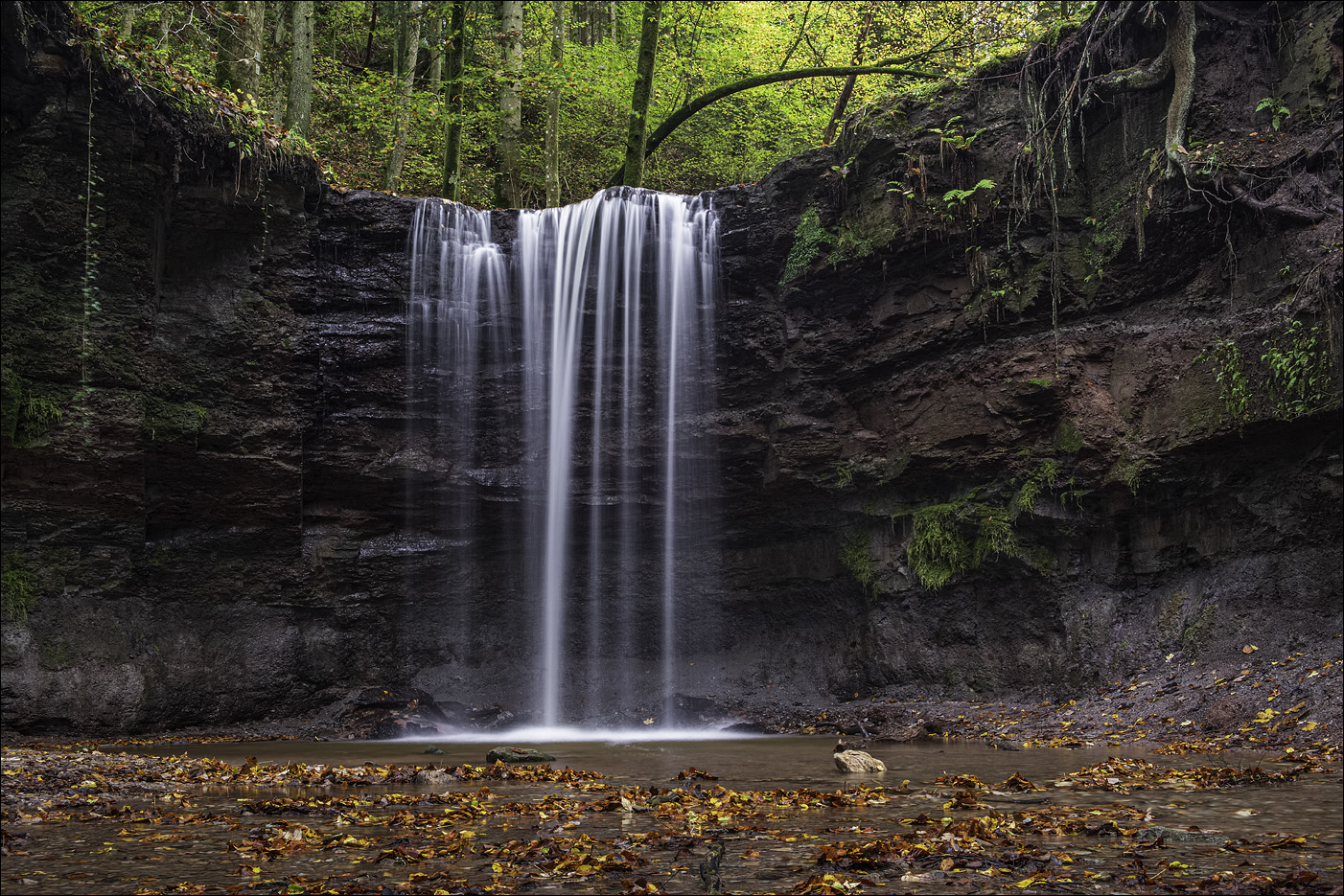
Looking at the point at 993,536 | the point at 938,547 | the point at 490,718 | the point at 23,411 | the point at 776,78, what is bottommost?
the point at 490,718

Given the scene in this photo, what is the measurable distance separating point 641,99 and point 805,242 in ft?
14.1

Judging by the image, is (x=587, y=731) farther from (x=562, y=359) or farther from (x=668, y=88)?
(x=668, y=88)

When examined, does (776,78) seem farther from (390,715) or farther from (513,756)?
(513,756)

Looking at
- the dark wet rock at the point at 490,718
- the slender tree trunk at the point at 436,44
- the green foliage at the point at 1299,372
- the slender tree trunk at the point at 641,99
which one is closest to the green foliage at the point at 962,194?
the green foliage at the point at 1299,372

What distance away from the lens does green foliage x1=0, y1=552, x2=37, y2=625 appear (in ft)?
35.9

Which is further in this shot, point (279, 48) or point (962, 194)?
point (279, 48)

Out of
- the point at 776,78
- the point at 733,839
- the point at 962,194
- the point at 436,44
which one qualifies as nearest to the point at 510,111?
the point at 436,44

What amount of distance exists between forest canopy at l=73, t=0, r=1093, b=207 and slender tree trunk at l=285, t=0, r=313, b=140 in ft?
0.10

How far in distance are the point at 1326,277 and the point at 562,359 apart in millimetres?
9257

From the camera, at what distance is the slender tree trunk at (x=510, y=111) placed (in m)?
16.7

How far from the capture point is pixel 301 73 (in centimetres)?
1366

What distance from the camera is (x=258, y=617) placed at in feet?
41.7

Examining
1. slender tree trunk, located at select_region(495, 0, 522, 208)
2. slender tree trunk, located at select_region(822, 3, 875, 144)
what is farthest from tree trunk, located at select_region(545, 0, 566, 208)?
slender tree trunk, located at select_region(822, 3, 875, 144)

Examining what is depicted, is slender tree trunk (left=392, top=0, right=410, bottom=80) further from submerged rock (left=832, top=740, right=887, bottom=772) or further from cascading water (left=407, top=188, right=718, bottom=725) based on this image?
submerged rock (left=832, top=740, right=887, bottom=772)
